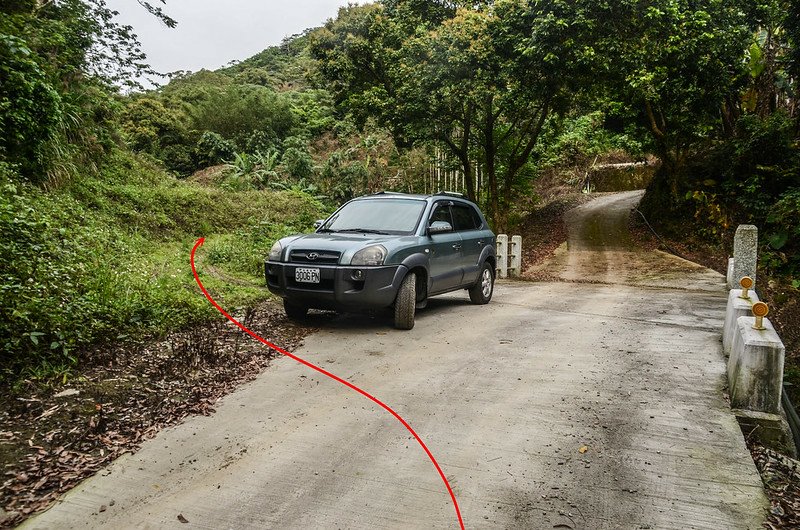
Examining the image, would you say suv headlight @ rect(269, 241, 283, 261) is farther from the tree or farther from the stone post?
the tree

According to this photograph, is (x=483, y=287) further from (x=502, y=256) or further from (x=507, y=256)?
(x=507, y=256)

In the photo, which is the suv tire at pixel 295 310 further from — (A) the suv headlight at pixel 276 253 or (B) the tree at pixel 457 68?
(B) the tree at pixel 457 68

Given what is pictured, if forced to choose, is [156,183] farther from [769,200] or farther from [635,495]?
[769,200]

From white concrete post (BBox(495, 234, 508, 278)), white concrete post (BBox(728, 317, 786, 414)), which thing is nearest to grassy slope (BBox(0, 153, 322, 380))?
white concrete post (BBox(495, 234, 508, 278))

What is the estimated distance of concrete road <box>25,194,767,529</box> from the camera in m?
3.27

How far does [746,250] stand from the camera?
959 cm

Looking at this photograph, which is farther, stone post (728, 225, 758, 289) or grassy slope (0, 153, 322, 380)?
stone post (728, 225, 758, 289)

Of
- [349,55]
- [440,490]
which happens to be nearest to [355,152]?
[349,55]

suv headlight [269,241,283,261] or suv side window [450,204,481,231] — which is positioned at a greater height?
suv side window [450,204,481,231]

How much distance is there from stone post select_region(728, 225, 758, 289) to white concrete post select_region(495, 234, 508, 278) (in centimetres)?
539

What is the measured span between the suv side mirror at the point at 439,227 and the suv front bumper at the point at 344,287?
37.2 inches

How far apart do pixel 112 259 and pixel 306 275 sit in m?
3.62

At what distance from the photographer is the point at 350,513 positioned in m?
3.24

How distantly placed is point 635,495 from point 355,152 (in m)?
25.3
